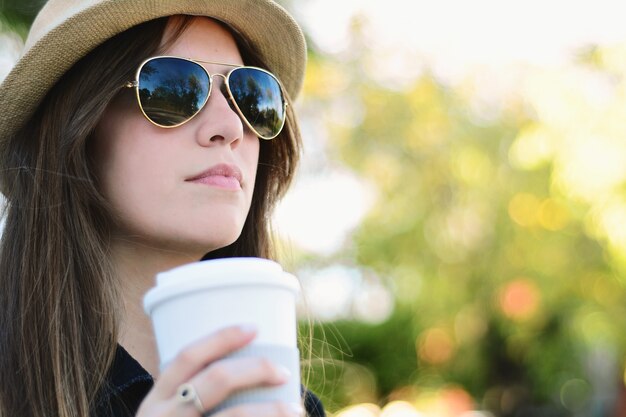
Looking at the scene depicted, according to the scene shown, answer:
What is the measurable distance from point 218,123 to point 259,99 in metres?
0.17

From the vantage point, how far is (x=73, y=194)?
6.88ft

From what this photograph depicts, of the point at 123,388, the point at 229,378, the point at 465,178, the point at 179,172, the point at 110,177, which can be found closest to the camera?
the point at 229,378

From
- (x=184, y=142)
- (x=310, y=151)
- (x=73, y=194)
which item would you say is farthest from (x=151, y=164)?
(x=310, y=151)

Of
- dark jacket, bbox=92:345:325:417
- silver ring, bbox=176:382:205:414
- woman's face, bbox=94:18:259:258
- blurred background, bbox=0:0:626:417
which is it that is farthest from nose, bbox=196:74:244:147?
blurred background, bbox=0:0:626:417

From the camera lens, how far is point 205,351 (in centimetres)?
129

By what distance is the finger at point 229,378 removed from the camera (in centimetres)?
127

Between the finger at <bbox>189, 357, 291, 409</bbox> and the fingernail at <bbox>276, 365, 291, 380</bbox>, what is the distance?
1 cm

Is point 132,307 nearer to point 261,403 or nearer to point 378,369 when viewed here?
point 261,403

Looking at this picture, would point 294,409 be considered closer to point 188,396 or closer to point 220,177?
point 188,396

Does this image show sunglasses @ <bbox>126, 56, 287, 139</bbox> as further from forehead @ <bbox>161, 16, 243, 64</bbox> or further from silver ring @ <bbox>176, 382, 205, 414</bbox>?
silver ring @ <bbox>176, 382, 205, 414</bbox>

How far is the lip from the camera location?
2.01 m

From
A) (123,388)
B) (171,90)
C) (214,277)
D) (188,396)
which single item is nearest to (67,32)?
(171,90)

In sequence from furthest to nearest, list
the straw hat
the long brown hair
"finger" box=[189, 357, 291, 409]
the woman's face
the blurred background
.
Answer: the blurred background, the straw hat, the woman's face, the long brown hair, "finger" box=[189, 357, 291, 409]

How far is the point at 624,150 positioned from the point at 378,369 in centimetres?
664
